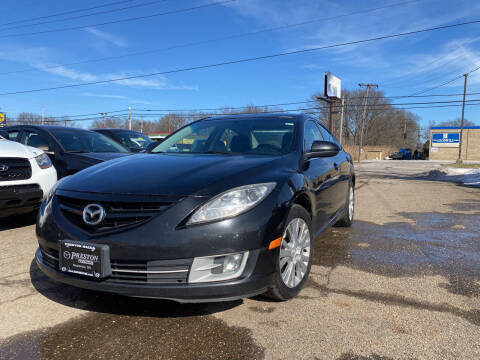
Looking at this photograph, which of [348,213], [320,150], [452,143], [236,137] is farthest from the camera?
[452,143]

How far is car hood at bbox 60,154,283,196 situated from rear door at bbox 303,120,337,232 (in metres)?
0.45

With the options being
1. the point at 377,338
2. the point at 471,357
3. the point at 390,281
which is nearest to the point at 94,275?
the point at 377,338

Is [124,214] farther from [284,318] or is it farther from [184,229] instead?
[284,318]

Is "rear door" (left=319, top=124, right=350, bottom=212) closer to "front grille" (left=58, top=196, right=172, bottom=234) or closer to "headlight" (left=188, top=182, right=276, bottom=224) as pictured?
"headlight" (left=188, top=182, right=276, bottom=224)

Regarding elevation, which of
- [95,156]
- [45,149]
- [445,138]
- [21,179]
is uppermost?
[445,138]

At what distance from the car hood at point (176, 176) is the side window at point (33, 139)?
11.3 ft

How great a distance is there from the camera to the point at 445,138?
188 ft

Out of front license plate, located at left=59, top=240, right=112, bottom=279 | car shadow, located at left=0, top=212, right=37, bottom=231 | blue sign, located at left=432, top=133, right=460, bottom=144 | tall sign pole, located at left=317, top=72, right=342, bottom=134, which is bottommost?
car shadow, located at left=0, top=212, right=37, bottom=231

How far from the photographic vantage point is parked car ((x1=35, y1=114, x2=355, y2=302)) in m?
2.09

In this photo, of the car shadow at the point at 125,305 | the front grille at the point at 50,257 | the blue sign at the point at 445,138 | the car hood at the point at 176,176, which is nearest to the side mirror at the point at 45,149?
the car hood at the point at 176,176

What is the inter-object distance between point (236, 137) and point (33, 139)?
4141 mm

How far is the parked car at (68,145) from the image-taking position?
5.49m

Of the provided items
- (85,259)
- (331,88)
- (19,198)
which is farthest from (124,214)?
(331,88)

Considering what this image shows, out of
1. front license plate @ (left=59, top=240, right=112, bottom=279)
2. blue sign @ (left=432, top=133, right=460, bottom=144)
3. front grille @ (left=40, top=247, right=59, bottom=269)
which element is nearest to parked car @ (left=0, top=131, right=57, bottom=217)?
front grille @ (left=40, top=247, right=59, bottom=269)
